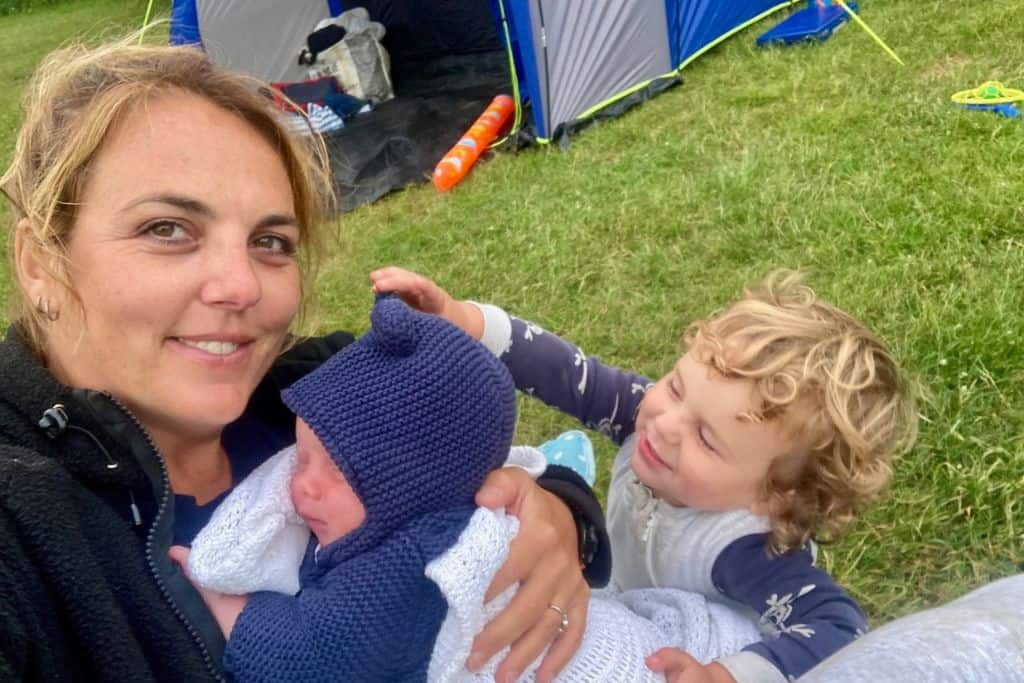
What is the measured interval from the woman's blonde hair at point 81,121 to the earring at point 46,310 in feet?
0.03

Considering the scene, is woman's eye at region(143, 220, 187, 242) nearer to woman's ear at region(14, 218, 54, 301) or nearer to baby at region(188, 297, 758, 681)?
woman's ear at region(14, 218, 54, 301)

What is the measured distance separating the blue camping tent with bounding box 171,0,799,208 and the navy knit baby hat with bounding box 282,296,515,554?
142 inches

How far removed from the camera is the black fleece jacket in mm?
1045

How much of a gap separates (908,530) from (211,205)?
1.78m

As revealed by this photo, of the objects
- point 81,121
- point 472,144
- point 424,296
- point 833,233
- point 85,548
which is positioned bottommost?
point 472,144

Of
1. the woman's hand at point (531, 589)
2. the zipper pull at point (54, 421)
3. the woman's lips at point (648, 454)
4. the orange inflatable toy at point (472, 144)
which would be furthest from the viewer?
the orange inflatable toy at point (472, 144)

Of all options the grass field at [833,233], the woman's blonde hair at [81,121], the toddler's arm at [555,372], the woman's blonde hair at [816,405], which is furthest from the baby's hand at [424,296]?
the grass field at [833,233]

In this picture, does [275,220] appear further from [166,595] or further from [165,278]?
[166,595]

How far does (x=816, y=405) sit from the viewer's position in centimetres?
167

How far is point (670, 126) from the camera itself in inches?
201

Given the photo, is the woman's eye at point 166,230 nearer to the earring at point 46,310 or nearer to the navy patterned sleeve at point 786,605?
the earring at point 46,310

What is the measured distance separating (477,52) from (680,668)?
6.18 metres

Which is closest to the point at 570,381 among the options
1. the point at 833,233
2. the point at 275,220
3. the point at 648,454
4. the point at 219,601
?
the point at 648,454

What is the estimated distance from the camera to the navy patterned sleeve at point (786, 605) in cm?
152
